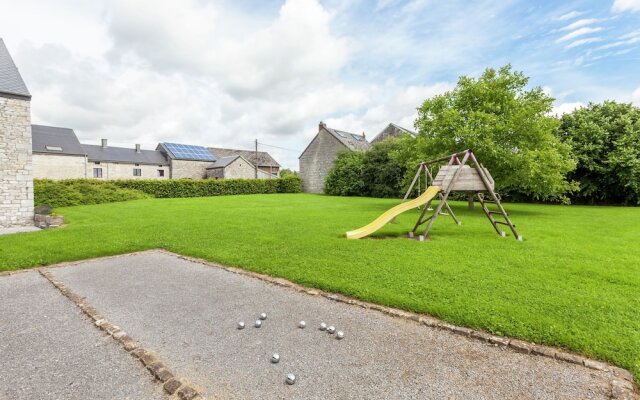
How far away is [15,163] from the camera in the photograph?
1269cm

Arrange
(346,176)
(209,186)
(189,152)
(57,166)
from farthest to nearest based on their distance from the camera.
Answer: (189,152)
(209,186)
(57,166)
(346,176)

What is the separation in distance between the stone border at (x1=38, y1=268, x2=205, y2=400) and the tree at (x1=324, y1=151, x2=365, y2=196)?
28305mm

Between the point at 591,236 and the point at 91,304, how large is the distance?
1175 cm

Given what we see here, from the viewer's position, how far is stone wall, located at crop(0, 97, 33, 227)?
40.8 feet

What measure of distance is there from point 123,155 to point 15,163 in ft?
107

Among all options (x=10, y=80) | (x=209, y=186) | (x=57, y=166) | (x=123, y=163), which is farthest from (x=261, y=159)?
(x=10, y=80)

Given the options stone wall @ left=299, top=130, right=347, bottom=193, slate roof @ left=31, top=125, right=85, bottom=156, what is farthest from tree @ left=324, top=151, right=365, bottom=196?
slate roof @ left=31, top=125, right=85, bottom=156

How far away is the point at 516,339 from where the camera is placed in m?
3.31

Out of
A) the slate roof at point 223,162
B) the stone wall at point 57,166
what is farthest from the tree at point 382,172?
the stone wall at point 57,166

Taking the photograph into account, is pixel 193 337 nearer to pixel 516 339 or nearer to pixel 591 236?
pixel 516 339

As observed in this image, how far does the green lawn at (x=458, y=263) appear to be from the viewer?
3641mm

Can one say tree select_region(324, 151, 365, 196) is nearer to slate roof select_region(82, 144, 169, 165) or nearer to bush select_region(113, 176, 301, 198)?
bush select_region(113, 176, 301, 198)

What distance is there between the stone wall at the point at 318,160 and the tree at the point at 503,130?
65.8ft

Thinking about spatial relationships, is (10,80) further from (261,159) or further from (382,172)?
(261,159)
